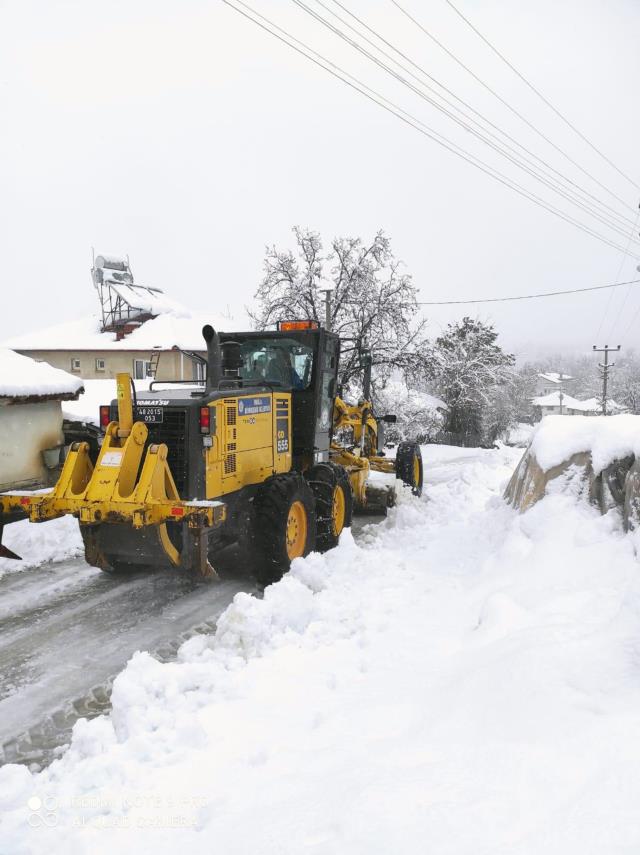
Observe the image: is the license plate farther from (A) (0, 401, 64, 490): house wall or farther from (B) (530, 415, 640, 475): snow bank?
(A) (0, 401, 64, 490): house wall

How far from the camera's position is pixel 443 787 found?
105 inches

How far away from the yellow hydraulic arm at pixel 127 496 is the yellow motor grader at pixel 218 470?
10 mm

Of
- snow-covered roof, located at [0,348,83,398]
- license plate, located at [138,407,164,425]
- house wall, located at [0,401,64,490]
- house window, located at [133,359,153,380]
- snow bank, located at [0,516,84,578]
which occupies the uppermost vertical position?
house window, located at [133,359,153,380]

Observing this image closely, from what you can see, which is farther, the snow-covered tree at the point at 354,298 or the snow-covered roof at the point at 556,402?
the snow-covered roof at the point at 556,402

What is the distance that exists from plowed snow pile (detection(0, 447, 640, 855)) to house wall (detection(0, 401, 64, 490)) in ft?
25.6

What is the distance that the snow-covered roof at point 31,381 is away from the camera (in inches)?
424

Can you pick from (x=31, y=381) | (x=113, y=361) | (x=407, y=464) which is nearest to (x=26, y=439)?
(x=31, y=381)

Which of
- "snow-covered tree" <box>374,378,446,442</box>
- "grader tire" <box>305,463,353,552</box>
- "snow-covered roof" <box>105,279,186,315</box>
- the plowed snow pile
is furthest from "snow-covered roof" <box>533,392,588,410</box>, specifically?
the plowed snow pile

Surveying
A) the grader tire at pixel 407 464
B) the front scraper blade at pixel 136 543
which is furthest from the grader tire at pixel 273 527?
the grader tire at pixel 407 464

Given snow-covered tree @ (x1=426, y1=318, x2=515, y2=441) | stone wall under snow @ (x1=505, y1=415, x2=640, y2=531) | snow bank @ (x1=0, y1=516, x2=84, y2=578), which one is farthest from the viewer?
snow-covered tree @ (x1=426, y1=318, x2=515, y2=441)

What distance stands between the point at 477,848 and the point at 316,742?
1224 mm

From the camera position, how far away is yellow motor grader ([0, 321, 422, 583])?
5.64 metres

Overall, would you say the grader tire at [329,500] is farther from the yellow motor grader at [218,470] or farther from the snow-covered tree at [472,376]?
the snow-covered tree at [472,376]

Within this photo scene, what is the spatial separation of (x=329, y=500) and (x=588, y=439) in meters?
3.13
